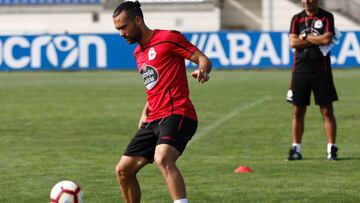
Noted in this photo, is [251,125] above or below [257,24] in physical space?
below

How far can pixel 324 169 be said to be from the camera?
38.3ft

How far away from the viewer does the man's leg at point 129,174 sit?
8234mm

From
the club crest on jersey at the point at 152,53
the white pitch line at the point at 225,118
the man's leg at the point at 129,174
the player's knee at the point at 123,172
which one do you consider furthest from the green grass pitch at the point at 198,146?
the club crest on jersey at the point at 152,53

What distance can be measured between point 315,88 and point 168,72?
4.90 meters

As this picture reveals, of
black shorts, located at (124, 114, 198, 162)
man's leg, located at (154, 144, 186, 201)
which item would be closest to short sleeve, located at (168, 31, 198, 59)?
black shorts, located at (124, 114, 198, 162)

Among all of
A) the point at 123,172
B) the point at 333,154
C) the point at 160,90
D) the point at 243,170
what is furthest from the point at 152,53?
the point at 333,154

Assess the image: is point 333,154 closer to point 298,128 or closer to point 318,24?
point 298,128

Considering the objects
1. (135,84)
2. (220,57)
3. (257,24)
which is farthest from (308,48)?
(257,24)

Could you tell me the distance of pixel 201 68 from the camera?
7785 mm

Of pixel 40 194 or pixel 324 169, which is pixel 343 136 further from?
pixel 40 194

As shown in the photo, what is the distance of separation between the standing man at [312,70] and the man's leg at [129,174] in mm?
4533

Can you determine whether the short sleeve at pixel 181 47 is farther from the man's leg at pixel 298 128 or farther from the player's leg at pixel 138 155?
the man's leg at pixel 298 128

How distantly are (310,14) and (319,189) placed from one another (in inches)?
119

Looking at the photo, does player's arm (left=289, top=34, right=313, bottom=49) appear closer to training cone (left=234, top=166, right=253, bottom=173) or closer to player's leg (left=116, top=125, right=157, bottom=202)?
training cone (left=234, top=166, right=253, bottom=173)
